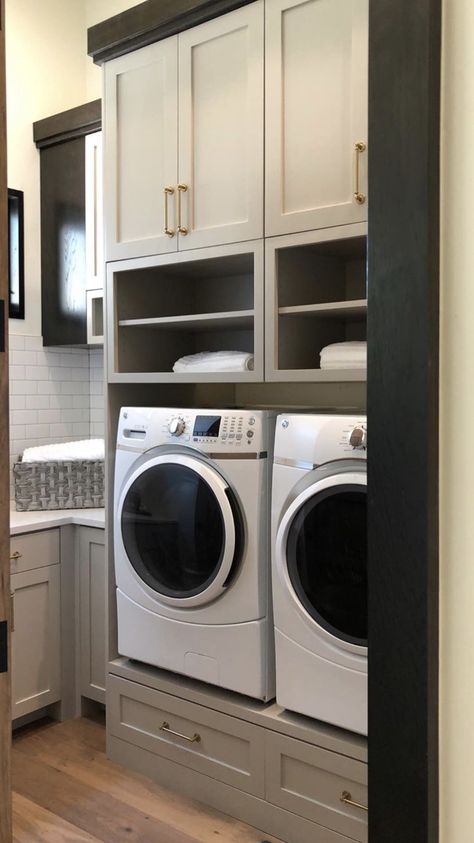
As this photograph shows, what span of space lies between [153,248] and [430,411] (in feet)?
6.09

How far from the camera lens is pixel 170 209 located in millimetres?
2473

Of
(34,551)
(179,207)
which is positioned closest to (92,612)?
(34,551)

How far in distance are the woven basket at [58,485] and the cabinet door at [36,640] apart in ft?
1.01

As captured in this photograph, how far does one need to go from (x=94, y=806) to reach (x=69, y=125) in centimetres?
271

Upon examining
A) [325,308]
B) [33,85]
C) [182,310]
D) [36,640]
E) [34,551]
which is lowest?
[36,640]

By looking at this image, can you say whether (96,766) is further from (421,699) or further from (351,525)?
(421,699)

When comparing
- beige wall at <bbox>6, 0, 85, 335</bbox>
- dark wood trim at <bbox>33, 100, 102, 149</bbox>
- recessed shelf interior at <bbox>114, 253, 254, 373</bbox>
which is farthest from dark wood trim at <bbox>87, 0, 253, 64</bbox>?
beige wall at <bbox>6, 0, 85, 335</bbox>

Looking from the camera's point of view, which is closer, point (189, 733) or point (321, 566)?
point (321, 566)

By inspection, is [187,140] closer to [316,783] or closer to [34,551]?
[34,551]

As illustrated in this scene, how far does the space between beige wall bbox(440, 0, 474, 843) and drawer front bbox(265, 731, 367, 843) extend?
129cm

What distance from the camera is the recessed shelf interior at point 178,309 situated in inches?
104

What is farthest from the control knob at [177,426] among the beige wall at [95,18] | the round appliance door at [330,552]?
the beige wall at [95,18]

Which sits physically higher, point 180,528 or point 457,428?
point 457,428

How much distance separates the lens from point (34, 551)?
287 cm
